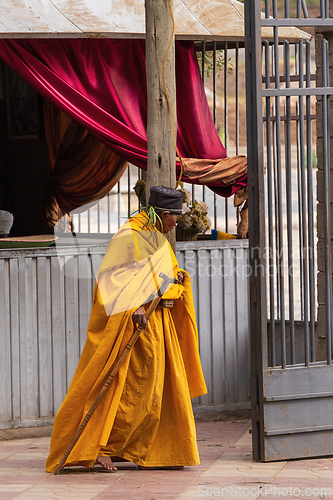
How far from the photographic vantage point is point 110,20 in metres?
5.51

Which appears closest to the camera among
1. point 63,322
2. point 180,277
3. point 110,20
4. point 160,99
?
point 180,277

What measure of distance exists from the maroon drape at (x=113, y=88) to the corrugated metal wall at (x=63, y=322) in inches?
27.1

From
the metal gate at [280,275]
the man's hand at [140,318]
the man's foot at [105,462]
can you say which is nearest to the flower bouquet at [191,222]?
the metal gate at [280,275]

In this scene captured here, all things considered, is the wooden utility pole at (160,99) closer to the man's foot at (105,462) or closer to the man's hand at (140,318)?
the man's hand at (140,318)

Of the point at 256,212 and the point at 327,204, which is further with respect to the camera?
the point at 327,204

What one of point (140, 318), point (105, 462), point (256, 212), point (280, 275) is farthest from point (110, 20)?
point (105, 462)

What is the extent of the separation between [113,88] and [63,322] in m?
1.78

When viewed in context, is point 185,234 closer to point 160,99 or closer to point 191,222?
point 191,222

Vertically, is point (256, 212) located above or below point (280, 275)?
above

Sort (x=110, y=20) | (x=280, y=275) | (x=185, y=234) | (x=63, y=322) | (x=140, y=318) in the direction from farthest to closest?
(x=185, y=234), (x=110, y=20), (x=63, y=322), (x=280, y=275), (x=140, y=318)

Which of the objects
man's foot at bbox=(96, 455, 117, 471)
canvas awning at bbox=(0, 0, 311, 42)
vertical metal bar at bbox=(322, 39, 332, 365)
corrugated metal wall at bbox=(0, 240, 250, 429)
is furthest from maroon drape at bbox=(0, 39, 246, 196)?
man's foot at bbox=(96, 455, 117, 471)

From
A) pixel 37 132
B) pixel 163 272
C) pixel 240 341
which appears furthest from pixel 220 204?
pixel 163 272

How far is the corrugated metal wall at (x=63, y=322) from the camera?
514 centimetres

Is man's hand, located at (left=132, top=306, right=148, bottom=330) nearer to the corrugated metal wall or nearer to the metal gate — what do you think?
the metal gate
